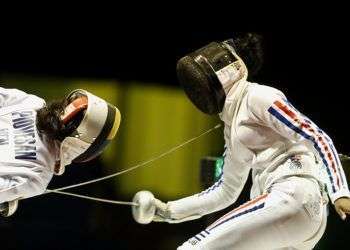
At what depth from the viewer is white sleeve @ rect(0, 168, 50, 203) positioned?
2.18m

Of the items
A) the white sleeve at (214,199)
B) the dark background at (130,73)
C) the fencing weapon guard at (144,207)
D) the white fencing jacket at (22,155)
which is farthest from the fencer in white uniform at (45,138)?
the dark background at (130,73)

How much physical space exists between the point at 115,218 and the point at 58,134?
2.40 metres

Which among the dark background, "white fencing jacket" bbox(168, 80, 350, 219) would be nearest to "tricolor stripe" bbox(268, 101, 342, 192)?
"white fencing jacket" bbox(168, 80, 350, 219)

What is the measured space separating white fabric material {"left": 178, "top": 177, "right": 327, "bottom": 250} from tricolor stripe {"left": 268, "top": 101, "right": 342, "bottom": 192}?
0.13 metres

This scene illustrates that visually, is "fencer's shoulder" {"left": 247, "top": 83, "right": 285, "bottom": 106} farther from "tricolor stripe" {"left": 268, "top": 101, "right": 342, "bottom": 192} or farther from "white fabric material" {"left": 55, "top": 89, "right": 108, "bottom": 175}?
"white fabric material" {"left": 55, "top": 89, "right": 108, "bottom": 175}

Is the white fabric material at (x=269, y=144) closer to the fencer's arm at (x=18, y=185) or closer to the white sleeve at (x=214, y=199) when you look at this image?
the white sleeve at (x=214, y=199)

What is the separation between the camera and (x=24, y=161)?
222cm

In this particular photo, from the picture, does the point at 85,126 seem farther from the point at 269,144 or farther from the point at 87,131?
the point at 269,144

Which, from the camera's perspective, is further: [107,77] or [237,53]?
[107,77]

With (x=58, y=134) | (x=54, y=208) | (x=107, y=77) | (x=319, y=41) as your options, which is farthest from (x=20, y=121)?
(x=319, y=41)

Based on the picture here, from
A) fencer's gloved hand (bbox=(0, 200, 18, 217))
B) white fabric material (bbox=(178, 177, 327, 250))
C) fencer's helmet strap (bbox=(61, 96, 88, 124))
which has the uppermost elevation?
fencer's helmet strap (bbox=(61, 96, 88, 124))

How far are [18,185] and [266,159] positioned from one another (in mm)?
812

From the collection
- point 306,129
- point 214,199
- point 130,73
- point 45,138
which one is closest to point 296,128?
point 306,129

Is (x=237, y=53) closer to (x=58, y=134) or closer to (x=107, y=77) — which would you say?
(x=58, y=134)
